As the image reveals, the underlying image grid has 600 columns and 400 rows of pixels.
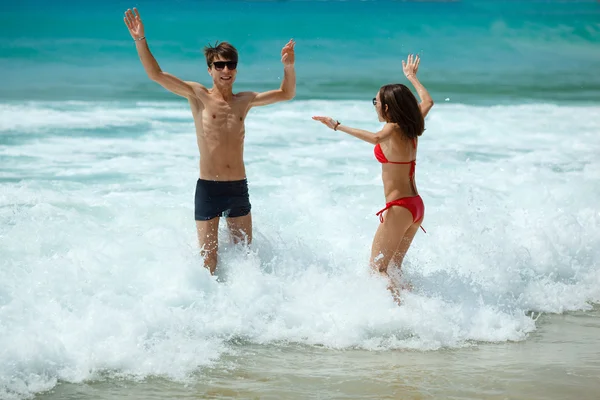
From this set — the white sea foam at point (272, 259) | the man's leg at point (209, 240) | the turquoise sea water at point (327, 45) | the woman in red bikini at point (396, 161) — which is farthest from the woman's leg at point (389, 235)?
the turquoise sea water at point (327, 45)

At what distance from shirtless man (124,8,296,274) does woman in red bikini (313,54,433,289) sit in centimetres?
62

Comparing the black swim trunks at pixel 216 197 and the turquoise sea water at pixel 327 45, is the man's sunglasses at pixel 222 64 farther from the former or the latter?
the turquoise sea water at pixel 327 45

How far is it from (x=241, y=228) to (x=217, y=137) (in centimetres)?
65

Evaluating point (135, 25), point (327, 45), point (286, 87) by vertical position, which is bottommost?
point (286, 87)

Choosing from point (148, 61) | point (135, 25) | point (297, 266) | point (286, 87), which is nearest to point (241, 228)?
point (297, 266)

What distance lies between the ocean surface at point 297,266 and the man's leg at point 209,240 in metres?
0.09

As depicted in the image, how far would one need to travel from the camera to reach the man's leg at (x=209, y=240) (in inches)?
224

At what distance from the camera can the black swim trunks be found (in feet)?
18.5

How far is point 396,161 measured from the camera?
535 centimetres

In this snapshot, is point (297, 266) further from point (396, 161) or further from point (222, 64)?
point (222, 64)

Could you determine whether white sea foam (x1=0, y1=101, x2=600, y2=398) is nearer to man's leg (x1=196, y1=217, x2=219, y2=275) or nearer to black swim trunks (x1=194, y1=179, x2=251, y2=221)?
man's leg (x1=196, y1=217, x2=219, y2=275)

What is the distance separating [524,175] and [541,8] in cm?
3086

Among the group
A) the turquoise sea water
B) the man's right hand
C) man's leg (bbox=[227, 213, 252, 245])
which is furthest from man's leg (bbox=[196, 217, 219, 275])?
the turquoise sea water

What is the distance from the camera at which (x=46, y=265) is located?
18.7ft
